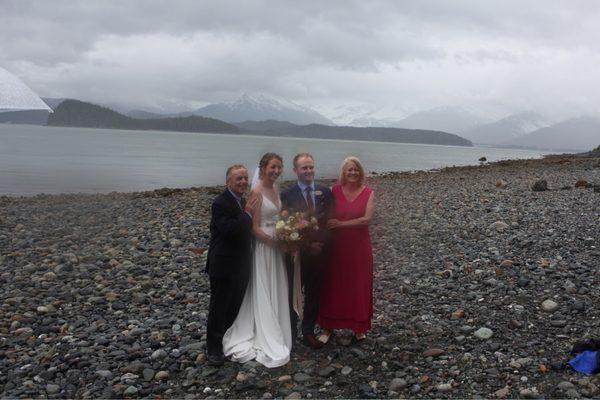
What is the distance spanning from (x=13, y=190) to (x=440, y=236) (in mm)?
30643

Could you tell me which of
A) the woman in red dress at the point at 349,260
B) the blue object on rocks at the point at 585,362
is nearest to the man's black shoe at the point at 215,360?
the woman in red dress at the point at 349,260

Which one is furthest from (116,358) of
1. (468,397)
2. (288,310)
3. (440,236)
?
(440,236)

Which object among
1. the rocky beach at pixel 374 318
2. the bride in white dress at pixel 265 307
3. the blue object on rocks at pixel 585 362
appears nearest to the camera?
the blue object on rocks at pixel 585 362

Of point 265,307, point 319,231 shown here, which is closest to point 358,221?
point 319,231

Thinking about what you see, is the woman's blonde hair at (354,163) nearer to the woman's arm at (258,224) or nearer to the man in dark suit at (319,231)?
the man in dark suit at (319,231)

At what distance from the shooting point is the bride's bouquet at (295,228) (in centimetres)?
607

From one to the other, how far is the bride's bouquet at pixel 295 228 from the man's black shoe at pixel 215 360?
167 cm

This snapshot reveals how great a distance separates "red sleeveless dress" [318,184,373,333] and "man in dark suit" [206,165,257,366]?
1.08m

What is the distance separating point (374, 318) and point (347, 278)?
5.06 ft

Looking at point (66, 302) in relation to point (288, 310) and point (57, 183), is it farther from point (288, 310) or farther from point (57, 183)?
point (57, 183)

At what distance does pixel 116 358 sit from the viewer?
689cm

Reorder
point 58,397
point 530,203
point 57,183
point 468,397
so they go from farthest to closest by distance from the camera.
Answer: point 57,183 < point 530,203 < point 58,397 < point 468,397

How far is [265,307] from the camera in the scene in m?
6.55

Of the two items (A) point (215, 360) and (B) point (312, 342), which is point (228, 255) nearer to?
(A) point (215, 360)
